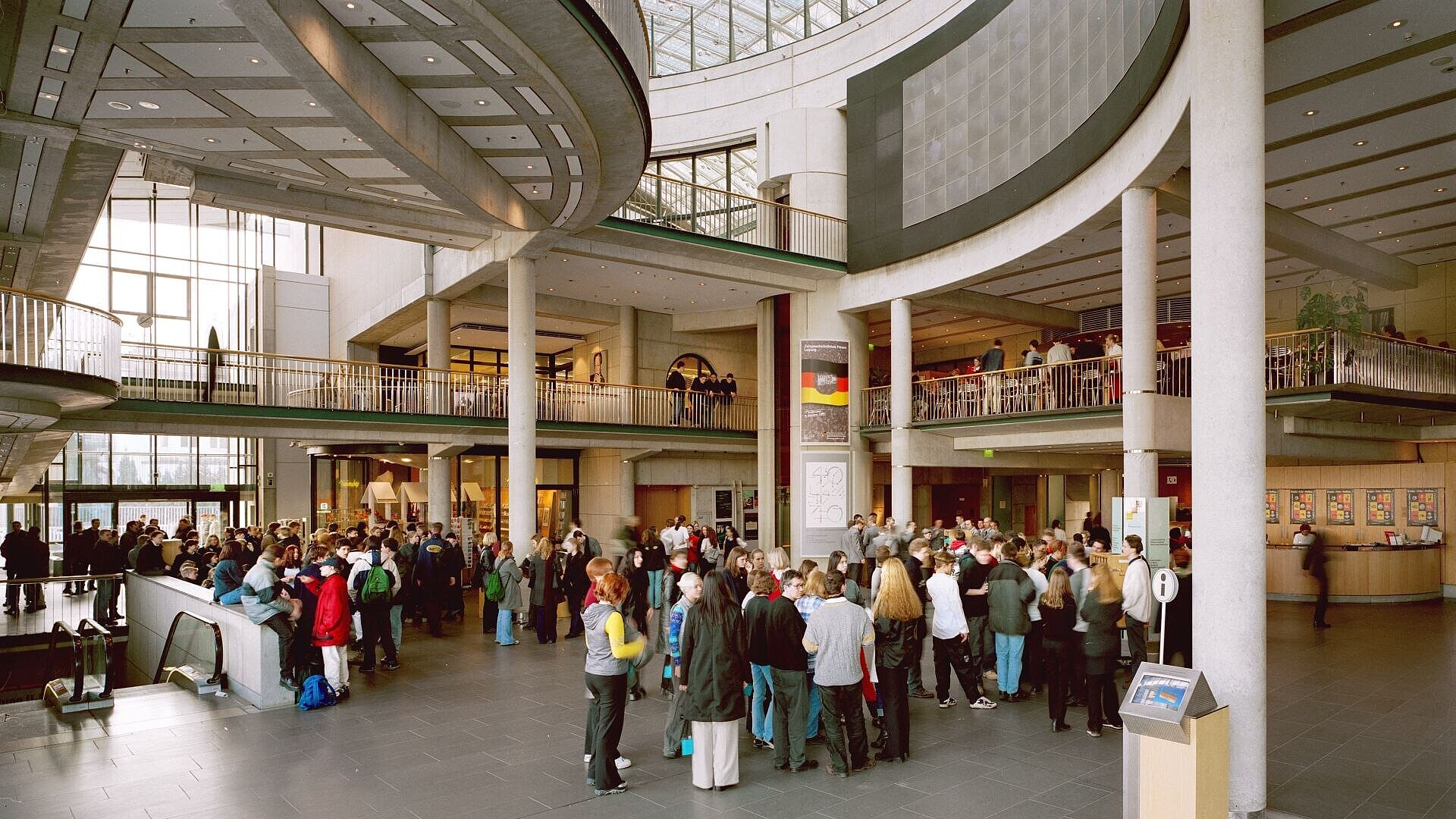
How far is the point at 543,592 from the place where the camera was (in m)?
12.0

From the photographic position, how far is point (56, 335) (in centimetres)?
1124

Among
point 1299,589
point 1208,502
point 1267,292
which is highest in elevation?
point 1267,292

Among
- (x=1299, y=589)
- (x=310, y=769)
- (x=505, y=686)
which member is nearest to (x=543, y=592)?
(x=505, y=686)

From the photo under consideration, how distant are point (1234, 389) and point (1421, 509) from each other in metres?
14.5

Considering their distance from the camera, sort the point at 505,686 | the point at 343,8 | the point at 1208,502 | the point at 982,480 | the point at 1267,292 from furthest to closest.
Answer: the point at 982,480 → the point at 1267,292 → the point at 505,686 → the point at 343,8 → the point at 1208,502

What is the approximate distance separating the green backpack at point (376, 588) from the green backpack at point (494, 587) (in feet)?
6.83

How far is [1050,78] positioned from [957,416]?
708 centimetres

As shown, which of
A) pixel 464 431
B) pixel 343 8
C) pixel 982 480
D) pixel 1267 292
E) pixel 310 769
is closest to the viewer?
pixel 310 769

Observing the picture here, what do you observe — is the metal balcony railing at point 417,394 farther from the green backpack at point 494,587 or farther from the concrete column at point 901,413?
the green backpack at point 494,587

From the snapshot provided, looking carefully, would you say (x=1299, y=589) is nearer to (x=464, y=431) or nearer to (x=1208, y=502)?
(x=1208, y=502)

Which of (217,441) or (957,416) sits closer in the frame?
(957,416)

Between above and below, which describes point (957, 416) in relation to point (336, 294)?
below

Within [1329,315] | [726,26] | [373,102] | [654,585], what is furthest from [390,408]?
[1329,315]

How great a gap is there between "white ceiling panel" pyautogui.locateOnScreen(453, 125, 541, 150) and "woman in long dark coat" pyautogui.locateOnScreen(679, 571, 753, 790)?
22.9 ft
